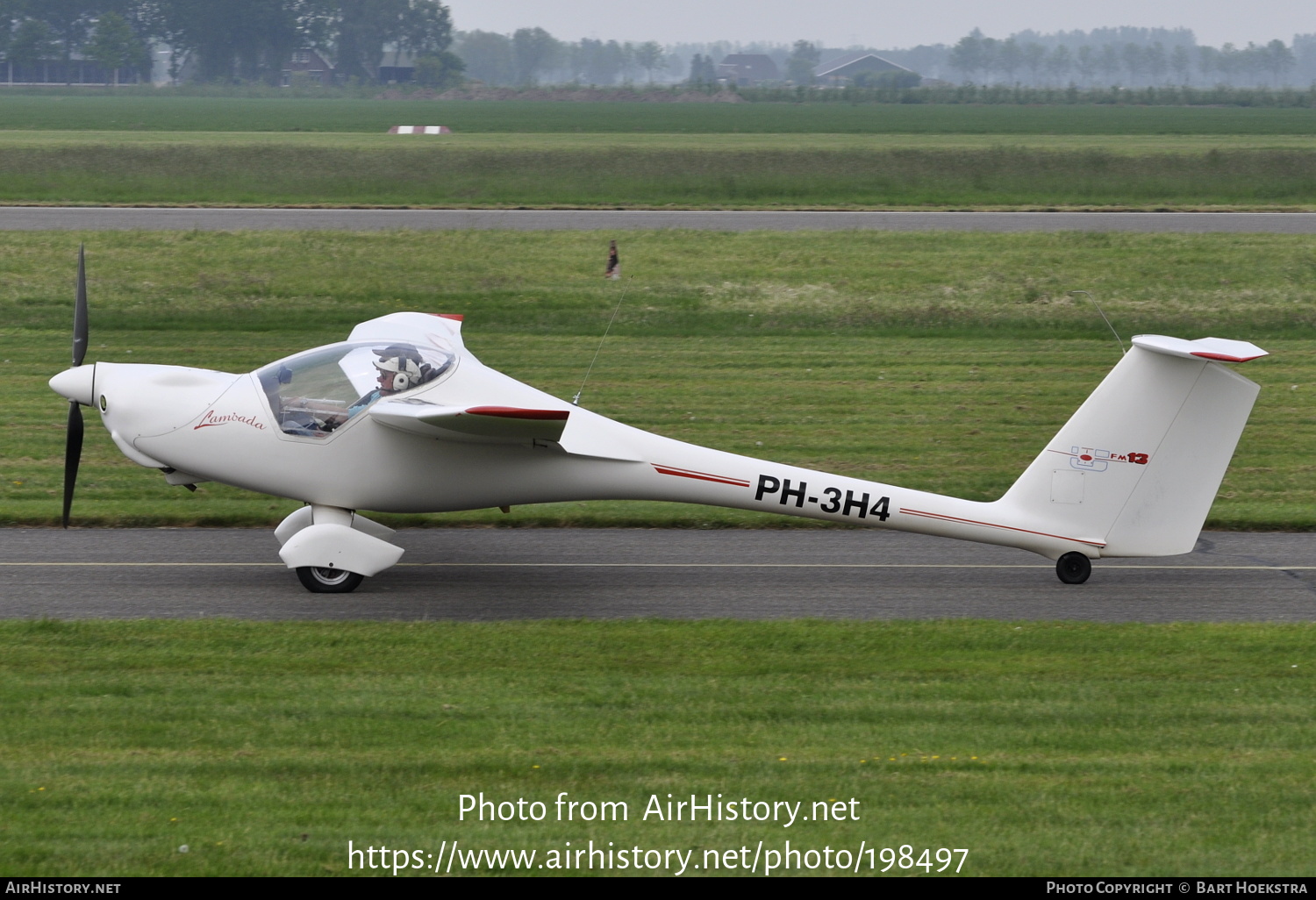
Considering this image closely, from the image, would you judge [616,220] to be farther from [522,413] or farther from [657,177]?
[522,413]

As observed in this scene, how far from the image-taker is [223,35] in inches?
6555

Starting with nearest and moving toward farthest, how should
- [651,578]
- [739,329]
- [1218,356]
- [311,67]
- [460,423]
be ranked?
[1218,356]
[460,423]
[651,578]
[739,329]
[311,67]

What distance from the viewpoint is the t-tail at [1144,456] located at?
10.9 m

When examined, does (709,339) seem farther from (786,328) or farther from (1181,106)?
(1181,106)

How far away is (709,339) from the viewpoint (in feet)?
79.3

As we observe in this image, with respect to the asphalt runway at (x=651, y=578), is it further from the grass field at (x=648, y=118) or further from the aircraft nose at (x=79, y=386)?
the grass field at (x=648, y=118)

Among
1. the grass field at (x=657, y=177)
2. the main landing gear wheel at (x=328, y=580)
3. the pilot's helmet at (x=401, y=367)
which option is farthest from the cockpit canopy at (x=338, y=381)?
the grass field at (x=657, y=177)

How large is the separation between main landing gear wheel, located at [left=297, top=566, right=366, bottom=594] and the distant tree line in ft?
525

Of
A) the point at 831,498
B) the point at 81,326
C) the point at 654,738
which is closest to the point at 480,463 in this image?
the point at 831,498

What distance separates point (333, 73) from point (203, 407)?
611 feet

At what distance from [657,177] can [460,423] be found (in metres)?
39.8

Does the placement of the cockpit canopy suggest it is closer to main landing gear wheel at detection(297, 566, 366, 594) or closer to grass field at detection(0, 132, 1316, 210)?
main landing gear wheel at detection(297, 566, 366, 594)

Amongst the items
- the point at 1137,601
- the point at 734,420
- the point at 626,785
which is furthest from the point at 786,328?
the point at 626,785

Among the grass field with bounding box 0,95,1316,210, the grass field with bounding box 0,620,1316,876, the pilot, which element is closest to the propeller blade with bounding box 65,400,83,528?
the grass field with bounding box 0,620,1316,876
